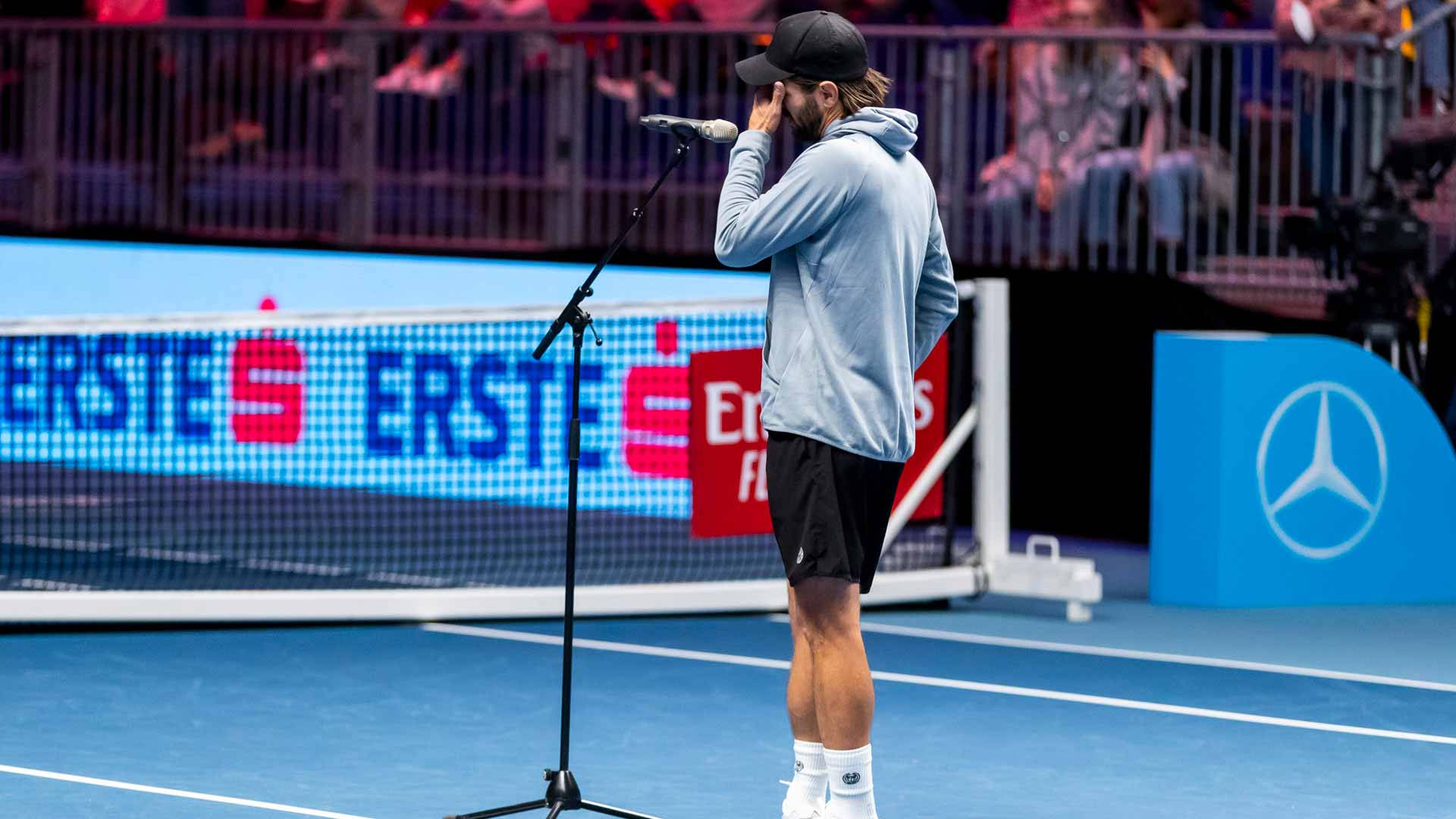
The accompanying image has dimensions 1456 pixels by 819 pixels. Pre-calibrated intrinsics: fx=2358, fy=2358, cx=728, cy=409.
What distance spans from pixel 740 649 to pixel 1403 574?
11.1ft

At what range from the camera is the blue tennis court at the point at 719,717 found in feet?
21.5

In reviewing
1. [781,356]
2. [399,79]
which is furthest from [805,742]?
[399,79]

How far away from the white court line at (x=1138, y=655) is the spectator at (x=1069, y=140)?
11.1 feet

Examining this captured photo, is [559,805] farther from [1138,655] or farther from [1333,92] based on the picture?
[1333,92]

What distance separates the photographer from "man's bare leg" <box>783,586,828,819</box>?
18.5 ft

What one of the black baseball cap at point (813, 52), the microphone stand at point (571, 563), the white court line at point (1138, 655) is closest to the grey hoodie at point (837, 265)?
the black baseball cap at point (813, 52)

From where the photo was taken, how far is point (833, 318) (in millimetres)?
5340

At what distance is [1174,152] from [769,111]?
6.93 metres

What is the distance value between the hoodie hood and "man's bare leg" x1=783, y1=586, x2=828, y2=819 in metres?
1.13

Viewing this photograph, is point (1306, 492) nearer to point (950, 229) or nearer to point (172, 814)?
point (950, 229)

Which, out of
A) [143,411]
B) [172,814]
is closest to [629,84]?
[143,411]

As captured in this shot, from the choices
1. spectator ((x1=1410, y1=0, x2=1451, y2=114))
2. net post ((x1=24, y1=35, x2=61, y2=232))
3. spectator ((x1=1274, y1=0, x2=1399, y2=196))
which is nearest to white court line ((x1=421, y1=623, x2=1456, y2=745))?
spectator ((x1=1274, y1=0, x2=1399, y2=196))

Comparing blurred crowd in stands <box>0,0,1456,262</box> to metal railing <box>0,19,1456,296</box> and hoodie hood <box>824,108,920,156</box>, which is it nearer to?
metal railing <box>0,19,1456,296</box>

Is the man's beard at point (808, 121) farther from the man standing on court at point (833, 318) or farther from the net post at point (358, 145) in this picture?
the net post at point (358, 145)
